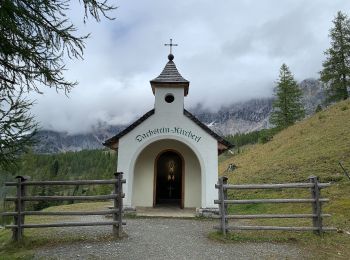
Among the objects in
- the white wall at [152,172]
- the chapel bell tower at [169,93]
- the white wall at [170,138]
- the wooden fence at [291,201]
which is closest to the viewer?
the wooden fence at [291,201]

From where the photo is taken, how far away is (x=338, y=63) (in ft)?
135

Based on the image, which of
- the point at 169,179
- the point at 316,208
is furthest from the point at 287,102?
the point at 316,208

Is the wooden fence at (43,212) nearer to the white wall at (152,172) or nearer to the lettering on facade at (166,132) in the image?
the lettering on facade at (166,132)

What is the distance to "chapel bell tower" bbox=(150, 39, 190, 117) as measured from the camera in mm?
16656

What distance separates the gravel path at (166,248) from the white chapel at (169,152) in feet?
14.6

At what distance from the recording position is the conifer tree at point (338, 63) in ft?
133

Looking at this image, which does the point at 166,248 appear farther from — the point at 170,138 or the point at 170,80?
the point at 170,80

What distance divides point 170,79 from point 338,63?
100ft

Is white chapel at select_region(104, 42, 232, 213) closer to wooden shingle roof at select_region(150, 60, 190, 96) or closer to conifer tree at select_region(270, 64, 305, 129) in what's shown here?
wooden shingle roof at select_region(150, 60, 190, 96)

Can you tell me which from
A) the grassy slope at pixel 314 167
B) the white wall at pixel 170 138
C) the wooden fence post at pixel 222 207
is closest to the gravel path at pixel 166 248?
the wooden fence post at pixel 222 207

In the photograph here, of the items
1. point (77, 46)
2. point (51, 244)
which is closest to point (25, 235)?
point (51, 244)

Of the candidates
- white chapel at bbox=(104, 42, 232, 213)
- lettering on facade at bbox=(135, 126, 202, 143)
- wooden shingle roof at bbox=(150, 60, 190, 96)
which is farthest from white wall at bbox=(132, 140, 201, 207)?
wooden shingle roof at bbox=(150, 60, 190, 96)

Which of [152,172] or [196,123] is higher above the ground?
[196,123]

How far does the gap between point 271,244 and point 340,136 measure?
59.2 ft
